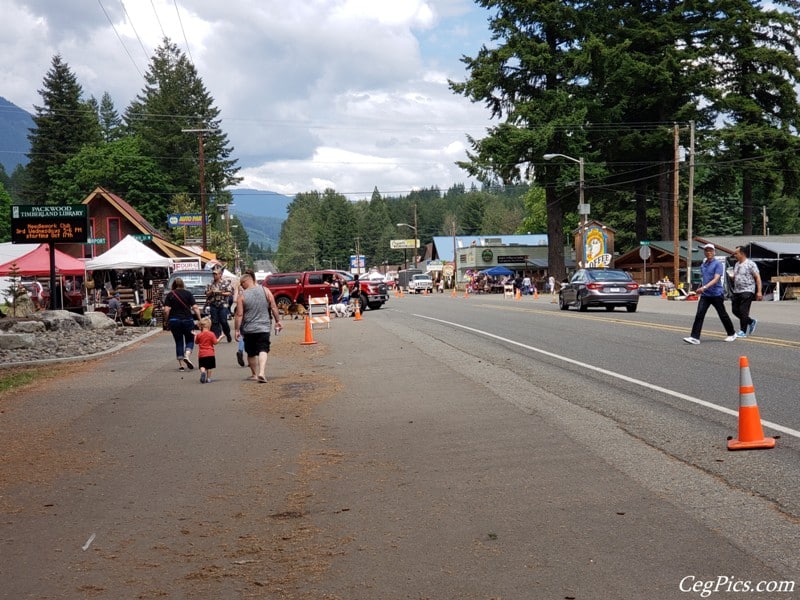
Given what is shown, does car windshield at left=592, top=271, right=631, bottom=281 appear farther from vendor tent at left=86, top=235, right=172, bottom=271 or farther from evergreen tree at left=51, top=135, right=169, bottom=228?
evergreen tree at left=51, top=135, right=169, bottom=228

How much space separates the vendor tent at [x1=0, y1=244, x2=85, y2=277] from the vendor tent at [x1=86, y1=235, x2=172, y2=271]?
1229 millimetres

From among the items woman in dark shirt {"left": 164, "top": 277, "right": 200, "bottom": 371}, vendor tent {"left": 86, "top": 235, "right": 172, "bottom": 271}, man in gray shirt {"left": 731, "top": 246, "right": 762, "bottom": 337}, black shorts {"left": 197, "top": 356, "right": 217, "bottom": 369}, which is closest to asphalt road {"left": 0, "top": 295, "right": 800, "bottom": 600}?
black shorts {"left": 197, "top": 356, "right": 217, "bottom": 369}

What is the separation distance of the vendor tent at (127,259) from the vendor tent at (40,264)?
1229mm

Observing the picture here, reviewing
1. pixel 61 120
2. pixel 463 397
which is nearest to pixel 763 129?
pixel 463 397

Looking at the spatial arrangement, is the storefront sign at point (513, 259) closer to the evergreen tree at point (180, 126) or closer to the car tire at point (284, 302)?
the evergreen tree at point (180, 126)

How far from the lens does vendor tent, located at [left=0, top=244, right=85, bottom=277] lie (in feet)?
111

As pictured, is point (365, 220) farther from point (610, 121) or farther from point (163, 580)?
point (163, 580)

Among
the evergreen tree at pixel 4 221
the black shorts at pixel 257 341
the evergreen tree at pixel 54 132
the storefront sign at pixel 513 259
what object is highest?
the evergreen tree at pixel 54 132

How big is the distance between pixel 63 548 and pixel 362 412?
212 inches

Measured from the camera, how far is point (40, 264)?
34250 millimetres

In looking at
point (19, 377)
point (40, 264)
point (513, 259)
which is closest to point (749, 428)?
point (19, 377)

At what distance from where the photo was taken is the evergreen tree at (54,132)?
9344 cm

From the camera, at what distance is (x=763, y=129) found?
5756 centimetres

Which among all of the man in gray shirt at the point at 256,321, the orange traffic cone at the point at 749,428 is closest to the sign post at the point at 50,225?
the man in gray shirt at the point at 256,321
